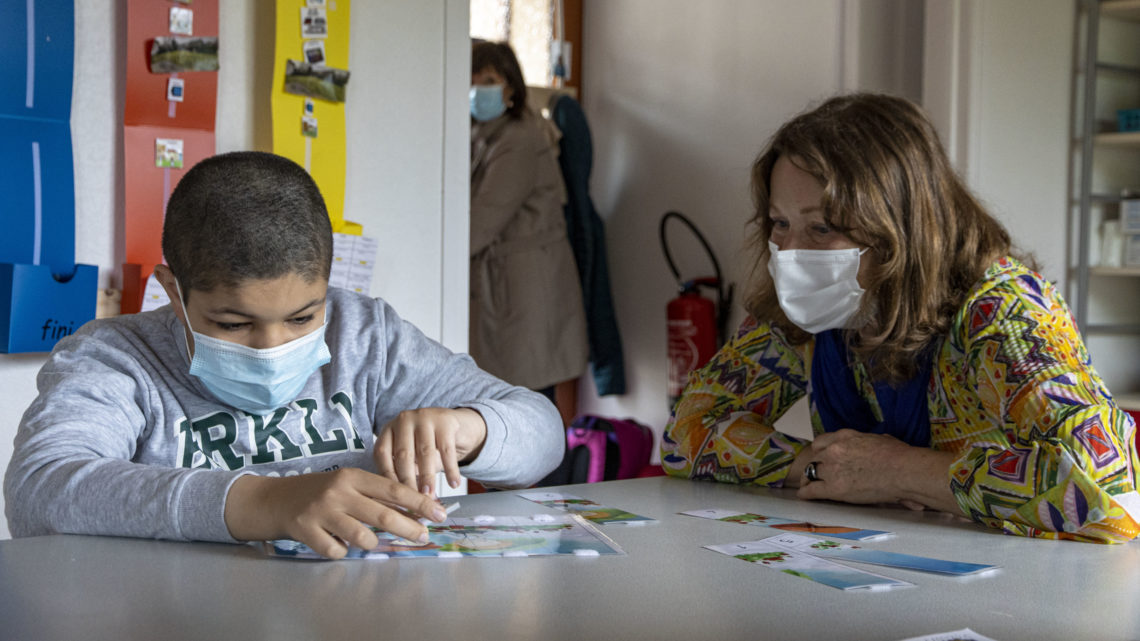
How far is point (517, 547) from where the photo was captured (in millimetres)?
1028

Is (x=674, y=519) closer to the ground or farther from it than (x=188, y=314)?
closer to the ground

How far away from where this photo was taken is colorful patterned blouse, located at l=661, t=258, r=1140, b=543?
3.74ft

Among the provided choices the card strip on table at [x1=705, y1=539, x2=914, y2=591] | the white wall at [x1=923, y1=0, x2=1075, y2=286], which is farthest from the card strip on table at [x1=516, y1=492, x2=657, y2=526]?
the white wall at [x1=923, y1=0, x2=1075, y2=286]

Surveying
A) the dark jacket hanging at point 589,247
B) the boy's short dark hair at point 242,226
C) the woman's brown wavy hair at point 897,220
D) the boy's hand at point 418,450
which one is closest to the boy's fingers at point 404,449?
the boy's hand at point 418,450

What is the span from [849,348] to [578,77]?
319 cm

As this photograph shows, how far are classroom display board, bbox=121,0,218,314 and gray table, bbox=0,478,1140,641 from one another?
35.8 inches

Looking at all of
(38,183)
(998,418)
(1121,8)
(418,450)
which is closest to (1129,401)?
(1121,8)

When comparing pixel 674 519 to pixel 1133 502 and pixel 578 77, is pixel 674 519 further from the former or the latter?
pixel 578 77

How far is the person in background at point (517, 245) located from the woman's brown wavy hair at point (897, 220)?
213 centimetres

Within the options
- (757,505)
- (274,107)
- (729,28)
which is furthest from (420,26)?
(729,28)

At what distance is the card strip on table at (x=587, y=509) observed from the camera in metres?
1.18

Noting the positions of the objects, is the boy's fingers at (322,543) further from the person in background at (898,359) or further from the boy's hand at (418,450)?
the person in background at (898,359)

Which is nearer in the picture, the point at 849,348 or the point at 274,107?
the point at 849,348

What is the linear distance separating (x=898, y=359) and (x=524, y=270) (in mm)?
2363
